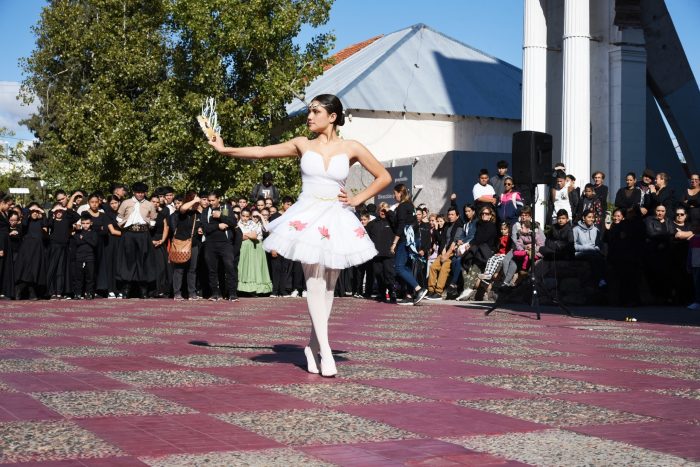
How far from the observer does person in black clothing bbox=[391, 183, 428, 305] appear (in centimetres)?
2194

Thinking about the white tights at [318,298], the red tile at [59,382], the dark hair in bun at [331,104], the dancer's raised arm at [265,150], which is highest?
the dark hair in bun at [331,104]

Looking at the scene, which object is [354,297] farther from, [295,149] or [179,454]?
[179,454]

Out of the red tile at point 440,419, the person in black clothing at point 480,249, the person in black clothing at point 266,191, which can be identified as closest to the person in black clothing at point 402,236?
the person in black clothing at point 480,249

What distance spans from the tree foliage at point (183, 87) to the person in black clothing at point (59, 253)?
67.9 feet

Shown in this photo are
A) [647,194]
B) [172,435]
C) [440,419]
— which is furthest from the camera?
[647,194]

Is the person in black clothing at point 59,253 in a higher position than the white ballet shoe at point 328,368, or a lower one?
higher

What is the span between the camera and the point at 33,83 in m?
62.5

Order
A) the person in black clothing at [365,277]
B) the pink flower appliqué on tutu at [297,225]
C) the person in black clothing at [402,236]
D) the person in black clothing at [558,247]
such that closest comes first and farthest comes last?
the pink flower appliqué on tutu at [297,225], the person in black clothing at [402,236], the person in black clothing at [558,247], the person in black clothing at [365,277]

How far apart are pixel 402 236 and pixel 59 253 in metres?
7.13

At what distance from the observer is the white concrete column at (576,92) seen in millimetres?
32438

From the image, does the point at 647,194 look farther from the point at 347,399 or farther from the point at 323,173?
the point at 347,399

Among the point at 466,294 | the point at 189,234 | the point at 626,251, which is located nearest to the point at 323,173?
the point at 626,251

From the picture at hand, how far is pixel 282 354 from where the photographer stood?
9.98 meters

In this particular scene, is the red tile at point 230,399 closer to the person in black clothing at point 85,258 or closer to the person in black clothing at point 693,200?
the person in black clothing at point 693,200
